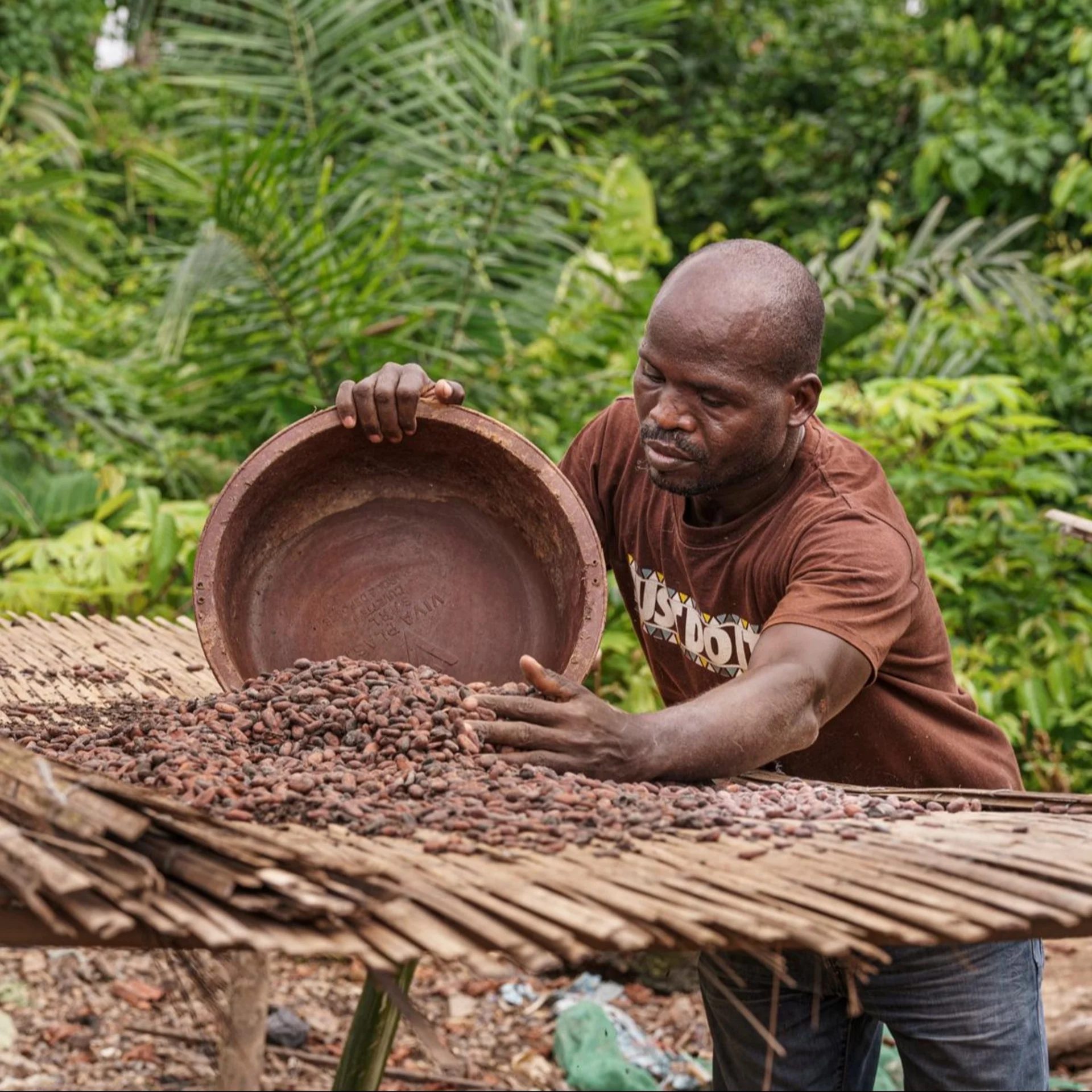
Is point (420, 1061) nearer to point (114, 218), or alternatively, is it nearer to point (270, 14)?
point (270, 14)

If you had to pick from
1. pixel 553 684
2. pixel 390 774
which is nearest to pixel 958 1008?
pixel 553 684

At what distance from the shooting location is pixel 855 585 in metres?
2.13

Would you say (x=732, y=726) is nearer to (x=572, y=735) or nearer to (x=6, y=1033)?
(x=572, y=735)

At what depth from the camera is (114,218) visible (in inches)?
371

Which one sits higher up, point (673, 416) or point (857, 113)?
point (857, 113)

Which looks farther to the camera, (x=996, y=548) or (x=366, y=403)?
(x=996, y=548)

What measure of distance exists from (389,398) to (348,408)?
79mm

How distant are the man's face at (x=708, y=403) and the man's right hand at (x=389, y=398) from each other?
43 cm

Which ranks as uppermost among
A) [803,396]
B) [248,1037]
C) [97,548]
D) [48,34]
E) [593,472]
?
[48,34]

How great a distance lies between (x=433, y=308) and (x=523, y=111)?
95 cm

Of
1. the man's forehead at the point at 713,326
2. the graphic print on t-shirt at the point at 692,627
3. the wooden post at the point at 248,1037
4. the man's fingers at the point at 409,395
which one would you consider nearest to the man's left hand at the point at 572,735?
the graphic print on t-shirt at the point at 692,627

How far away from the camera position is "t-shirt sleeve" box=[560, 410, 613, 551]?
277 centimetres

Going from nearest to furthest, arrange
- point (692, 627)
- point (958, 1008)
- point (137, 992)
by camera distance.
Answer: point (958, 1008) → point (692, 627) → point (137, 992)

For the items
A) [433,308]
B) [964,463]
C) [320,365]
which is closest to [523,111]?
[433,308]
